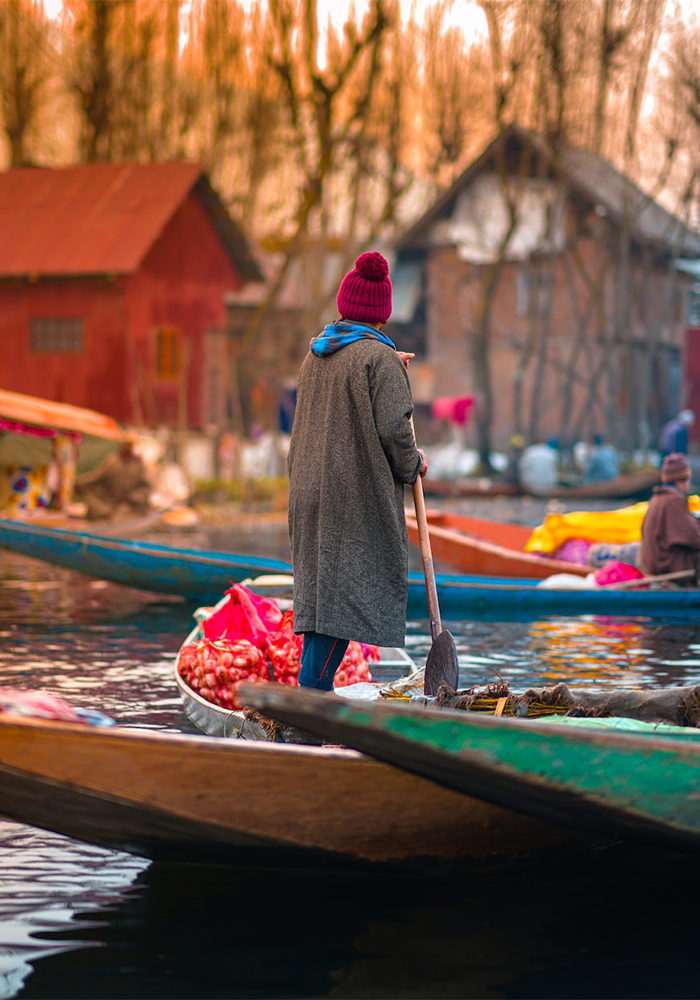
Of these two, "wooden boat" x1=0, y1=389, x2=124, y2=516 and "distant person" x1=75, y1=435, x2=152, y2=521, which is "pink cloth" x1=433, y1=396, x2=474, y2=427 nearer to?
"distant person" x1=75, y1=435, x2=152, y2=521

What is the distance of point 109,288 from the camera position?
2569 centimetres

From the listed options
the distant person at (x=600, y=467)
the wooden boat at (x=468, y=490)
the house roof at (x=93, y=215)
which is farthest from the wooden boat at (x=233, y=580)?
the distant person at (x=600, y=467)

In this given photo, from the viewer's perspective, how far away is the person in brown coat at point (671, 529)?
29.2 feet

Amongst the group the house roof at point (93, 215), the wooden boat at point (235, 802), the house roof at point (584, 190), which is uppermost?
the house roof at point (584, 190)

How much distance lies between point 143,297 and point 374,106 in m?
6.57

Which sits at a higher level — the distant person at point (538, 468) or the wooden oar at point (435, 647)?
the wooden oar at point (435, 647)

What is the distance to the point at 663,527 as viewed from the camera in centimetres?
934

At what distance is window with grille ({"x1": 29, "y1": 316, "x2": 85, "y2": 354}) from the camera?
85.0 feet

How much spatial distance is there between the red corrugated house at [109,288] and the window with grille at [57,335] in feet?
0.06

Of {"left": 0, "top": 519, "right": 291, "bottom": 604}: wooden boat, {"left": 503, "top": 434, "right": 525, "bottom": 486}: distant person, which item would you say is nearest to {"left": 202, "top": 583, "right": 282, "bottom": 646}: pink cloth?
{"left": 0, "top": 519, "right": 291, "bottom": 604}: wooden boat

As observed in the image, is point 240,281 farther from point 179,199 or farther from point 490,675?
point 490,675

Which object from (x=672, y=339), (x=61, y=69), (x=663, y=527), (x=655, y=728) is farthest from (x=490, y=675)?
(x=672, y=339)

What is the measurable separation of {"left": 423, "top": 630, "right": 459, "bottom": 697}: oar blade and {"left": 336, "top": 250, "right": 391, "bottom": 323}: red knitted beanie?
1.13m

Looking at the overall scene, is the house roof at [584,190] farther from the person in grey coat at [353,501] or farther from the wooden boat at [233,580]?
the person in grey coat at [353,501]
